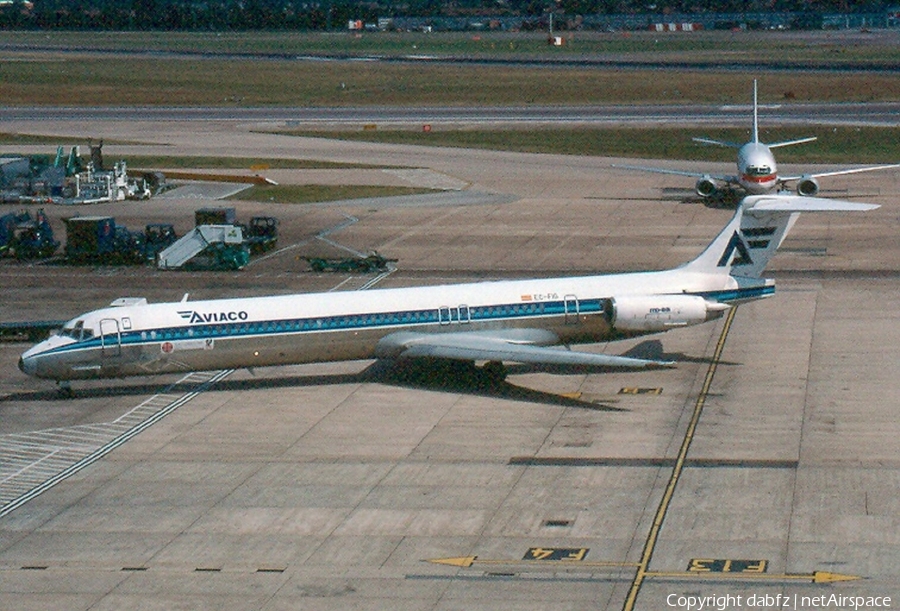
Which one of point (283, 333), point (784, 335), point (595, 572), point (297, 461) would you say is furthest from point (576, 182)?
point (595, 572)

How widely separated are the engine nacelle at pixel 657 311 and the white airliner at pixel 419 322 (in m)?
0.03

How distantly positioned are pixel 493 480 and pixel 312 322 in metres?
10.8

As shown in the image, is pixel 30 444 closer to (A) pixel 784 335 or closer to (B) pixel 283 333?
(B) pixel 283 333

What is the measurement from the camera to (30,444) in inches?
1543

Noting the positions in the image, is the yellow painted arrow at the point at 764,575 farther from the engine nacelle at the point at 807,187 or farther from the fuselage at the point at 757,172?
the engine nacelle at the point at 807,187

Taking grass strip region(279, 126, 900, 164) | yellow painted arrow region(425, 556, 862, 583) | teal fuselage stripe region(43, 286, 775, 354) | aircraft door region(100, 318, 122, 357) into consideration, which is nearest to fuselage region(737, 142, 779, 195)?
grass strip region(279, 126, 900, 164)

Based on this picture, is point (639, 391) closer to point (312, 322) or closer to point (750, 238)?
point (750, 238)

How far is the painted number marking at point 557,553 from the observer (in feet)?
96.6

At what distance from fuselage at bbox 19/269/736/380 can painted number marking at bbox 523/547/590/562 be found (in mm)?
15250

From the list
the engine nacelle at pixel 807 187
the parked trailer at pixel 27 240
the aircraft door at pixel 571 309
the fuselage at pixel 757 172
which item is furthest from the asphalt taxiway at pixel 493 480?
the engine nacelle at pixel 807 187

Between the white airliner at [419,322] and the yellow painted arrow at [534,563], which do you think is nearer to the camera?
the yellow painted arrow at [534,563]

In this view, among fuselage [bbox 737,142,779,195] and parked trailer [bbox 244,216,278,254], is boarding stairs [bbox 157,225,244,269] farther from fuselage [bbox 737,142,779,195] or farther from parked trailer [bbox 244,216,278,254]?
fuselage [bbox 737,142,779,195]

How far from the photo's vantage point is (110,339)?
4269cm

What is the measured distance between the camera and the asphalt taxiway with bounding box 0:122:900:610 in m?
28.2
